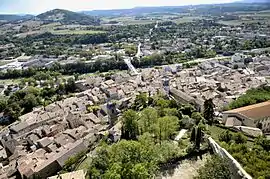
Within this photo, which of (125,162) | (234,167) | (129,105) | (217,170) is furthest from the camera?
(129,105)

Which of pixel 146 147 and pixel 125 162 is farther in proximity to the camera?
pixel 146 147

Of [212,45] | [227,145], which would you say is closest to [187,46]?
[212,45]

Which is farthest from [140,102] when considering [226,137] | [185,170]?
[185,170]

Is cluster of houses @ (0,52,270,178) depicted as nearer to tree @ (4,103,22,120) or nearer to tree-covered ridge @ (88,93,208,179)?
tree @ (4,103,22,120)

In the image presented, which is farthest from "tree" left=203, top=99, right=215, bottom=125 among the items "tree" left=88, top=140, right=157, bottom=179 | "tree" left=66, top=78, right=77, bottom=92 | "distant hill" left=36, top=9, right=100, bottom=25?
"distant hill" left=36, top=9, right=100, bottom=25

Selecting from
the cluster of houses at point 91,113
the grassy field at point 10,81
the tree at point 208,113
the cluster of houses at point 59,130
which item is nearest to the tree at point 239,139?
the cluster of houses at point 91,113

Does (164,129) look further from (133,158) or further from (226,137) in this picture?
(133,158)

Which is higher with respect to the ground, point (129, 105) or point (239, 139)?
point (239, 139)
